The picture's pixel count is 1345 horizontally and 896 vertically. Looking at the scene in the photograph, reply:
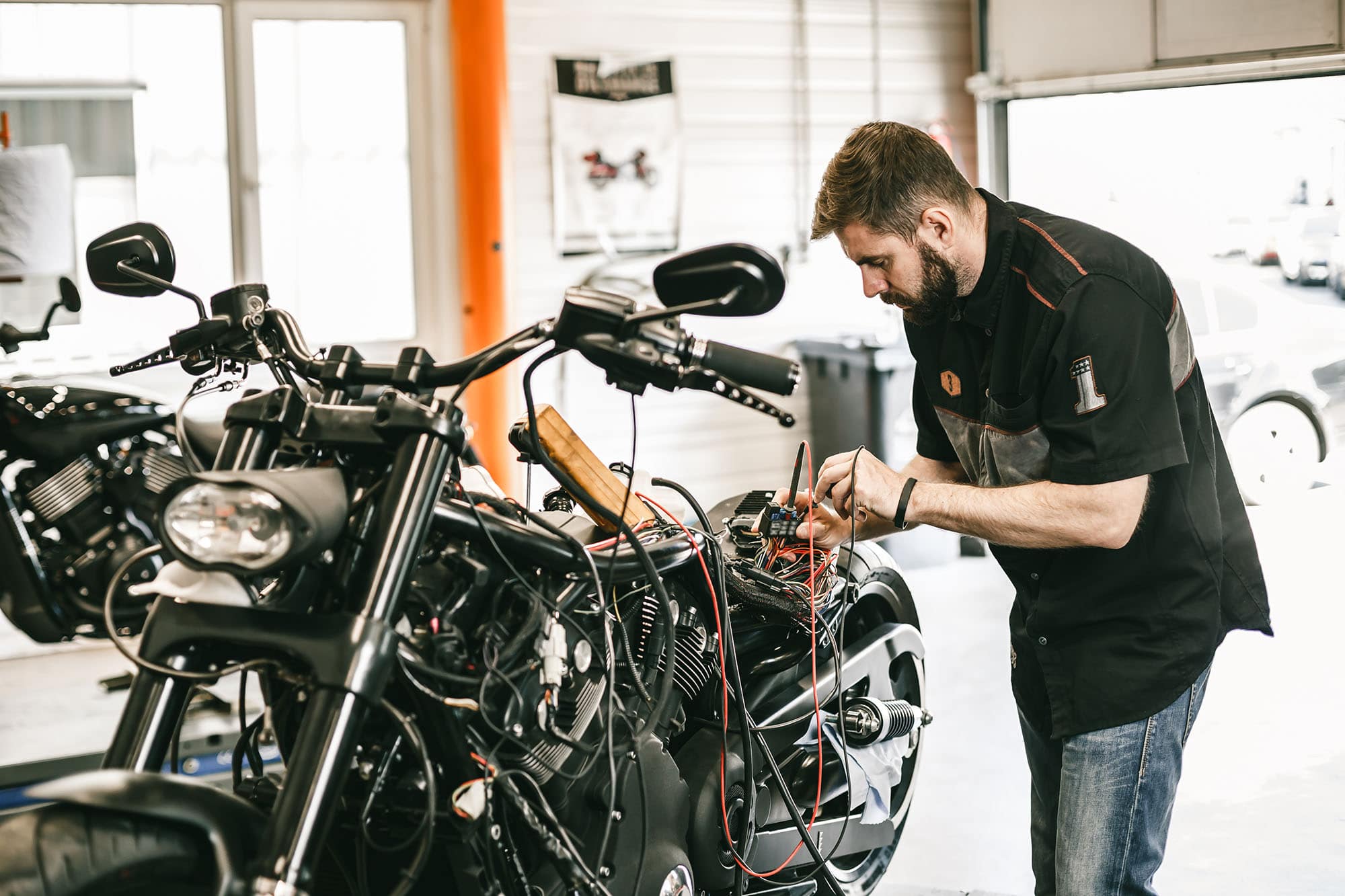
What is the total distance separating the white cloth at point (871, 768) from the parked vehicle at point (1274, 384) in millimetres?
4498

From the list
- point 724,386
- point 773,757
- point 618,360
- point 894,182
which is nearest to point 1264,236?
point 894,182

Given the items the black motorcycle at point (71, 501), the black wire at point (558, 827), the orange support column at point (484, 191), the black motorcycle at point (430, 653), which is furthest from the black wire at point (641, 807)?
the orange support column at point (484, 191)

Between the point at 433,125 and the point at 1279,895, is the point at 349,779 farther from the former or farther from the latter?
the point at 433,125

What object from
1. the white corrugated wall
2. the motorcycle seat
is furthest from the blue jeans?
the white corrugated wall

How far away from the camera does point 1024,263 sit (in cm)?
210

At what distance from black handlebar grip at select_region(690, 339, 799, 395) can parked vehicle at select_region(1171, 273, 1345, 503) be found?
548cm

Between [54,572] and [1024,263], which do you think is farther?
[54,572]

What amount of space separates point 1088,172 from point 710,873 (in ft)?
18.2

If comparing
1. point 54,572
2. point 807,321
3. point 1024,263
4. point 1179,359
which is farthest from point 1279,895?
point 807,321

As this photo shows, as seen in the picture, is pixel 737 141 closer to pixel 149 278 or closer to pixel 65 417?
pixel 65 417

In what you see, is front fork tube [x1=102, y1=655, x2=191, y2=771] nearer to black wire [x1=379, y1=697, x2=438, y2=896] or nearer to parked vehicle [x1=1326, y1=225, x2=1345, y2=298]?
black wire [x1=379, y1=697, x2=438, y2=896]

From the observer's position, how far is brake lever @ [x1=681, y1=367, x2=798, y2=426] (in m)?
1.57

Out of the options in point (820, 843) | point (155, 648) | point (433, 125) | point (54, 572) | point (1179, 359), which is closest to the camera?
point (155, 648)

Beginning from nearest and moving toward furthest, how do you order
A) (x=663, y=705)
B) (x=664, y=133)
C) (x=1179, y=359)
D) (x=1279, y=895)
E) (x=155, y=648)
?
(x=155, y=648)
(x=663, y=705)
(x=1179, y=359)
(x=1279, y=895)
(x=664, y=133)
